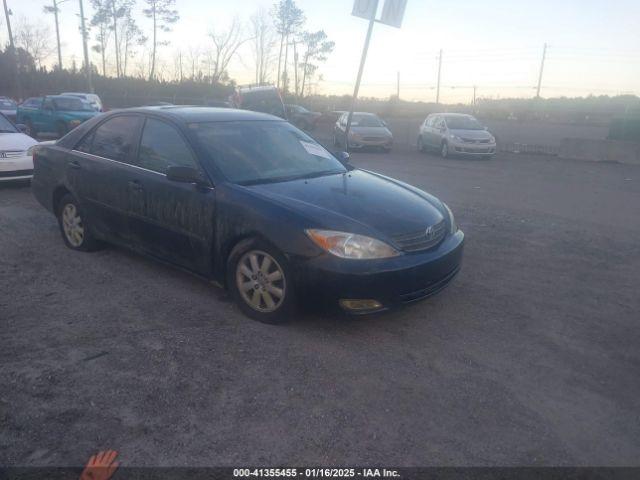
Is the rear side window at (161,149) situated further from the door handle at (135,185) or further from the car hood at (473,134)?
the car hood at (473,134)

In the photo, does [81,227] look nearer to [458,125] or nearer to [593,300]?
[593,300]

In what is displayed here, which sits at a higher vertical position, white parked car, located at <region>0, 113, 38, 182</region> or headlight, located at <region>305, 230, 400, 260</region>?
headlight, located at <region>305, 230, 400, 260</region>

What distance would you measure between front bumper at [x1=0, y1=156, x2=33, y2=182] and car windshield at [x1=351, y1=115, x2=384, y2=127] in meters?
12.5

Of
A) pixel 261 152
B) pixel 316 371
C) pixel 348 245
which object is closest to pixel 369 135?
pixel 261 152

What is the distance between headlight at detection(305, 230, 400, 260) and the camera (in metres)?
3.78

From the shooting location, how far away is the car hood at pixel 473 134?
17.8m

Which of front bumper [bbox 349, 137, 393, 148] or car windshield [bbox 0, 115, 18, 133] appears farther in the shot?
front bumper [bbox 349, 137, 393, 148]

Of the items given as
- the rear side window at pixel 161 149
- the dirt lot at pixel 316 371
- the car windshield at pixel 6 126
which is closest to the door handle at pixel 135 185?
the rear side window at pixel 161 149

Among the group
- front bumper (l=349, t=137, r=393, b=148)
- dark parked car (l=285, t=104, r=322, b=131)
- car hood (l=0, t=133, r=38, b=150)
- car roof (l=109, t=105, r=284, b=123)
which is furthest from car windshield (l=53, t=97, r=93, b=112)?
car roof (l=109, t=105, r=284, b=123)

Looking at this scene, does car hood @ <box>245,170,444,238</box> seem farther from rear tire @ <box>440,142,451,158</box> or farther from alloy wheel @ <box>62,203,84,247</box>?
rear tire @ <box>440,142,451,158</box>

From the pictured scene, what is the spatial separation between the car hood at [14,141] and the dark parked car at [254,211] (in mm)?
4255

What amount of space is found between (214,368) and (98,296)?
171cm

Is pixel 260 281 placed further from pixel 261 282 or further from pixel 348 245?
pixel 348 245

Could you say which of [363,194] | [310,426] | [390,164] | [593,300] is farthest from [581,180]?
[310,426]
